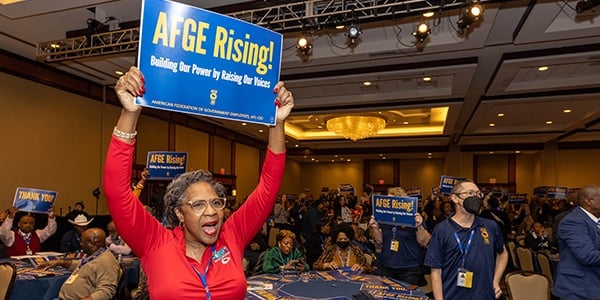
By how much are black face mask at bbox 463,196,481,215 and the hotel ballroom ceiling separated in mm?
2705

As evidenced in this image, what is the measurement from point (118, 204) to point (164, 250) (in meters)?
0.26

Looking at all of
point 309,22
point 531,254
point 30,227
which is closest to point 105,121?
point 30,227

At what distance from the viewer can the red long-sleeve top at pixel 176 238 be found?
1.38 metres

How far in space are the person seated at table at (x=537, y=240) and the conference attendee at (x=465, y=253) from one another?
510cm

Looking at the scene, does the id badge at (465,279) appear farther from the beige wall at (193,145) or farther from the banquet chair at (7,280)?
the beige wall at (193,145)

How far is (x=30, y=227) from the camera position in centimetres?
616

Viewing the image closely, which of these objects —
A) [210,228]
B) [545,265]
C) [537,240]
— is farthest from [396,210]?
[537,240]

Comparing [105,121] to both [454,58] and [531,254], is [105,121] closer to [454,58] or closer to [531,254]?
[454,58]

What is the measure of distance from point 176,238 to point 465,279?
233 cm

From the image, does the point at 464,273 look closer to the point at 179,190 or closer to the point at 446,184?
the point at 179,190

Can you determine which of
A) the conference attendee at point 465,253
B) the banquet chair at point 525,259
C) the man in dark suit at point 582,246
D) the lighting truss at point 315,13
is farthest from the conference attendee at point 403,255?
the lighting truss at point 315,13

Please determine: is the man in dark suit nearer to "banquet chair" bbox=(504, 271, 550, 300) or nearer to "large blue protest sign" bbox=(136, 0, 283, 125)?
"banquet chair" bbox=(504, 271, 550, 300)

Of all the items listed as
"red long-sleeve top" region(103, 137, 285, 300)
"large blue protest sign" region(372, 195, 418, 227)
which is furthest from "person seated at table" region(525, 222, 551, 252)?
"red long-sleeve top" region(103, 137, 285, 300)

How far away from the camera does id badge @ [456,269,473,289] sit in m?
3.18
